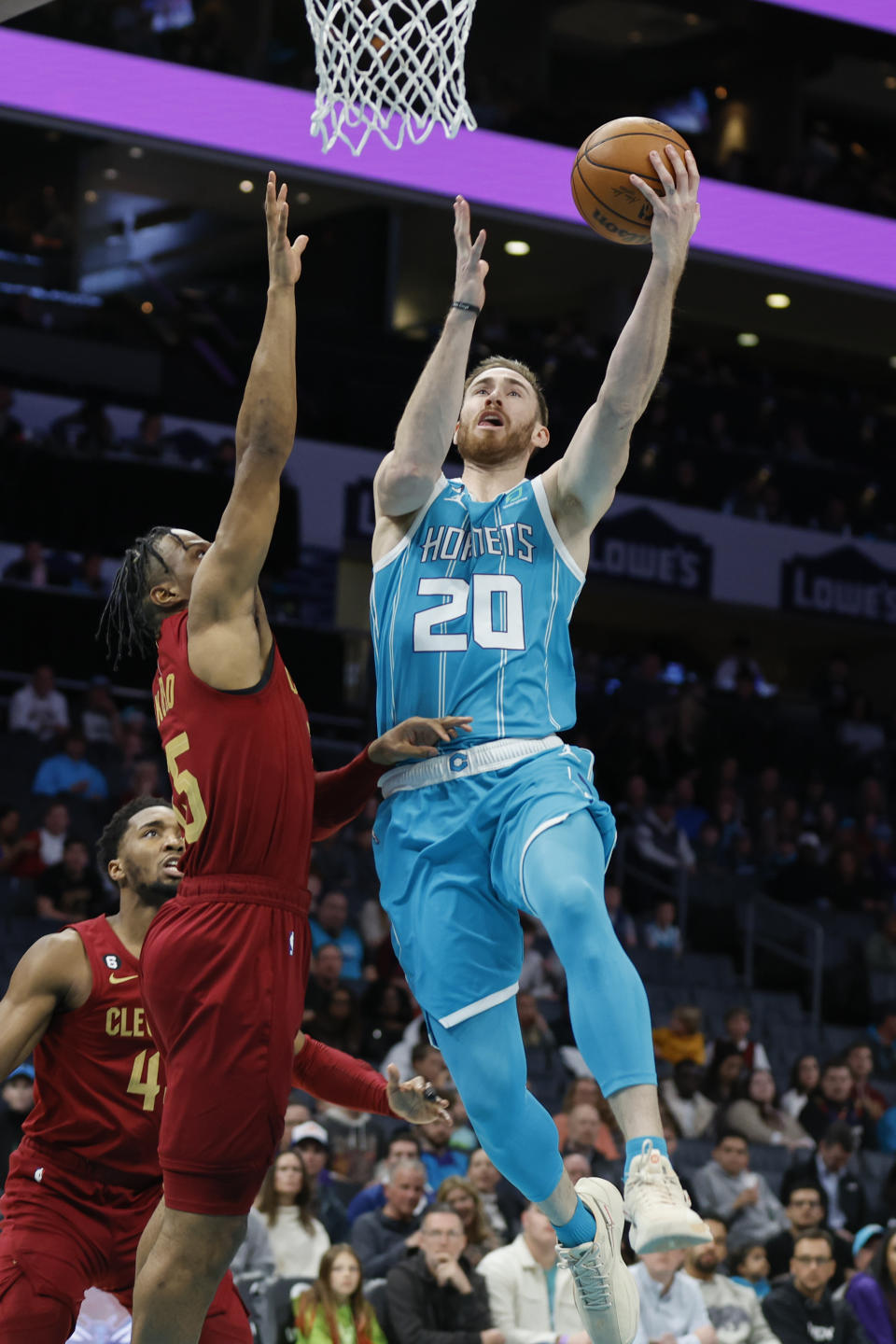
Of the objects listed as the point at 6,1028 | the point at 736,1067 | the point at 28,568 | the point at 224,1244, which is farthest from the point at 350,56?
the point at 28,568

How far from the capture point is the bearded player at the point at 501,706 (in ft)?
16.9

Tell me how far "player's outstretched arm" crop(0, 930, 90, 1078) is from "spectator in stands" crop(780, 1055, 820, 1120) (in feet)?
30.2

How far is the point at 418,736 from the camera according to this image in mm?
5398

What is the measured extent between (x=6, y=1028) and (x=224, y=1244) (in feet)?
3.58

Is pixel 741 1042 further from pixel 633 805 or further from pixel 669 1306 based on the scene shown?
pixel 633 805

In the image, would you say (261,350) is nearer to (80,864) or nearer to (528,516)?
(528,516)

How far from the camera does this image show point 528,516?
5.58m

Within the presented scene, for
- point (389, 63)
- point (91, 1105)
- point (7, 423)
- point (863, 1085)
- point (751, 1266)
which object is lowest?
point (863, 1085)

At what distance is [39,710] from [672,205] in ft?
39.2

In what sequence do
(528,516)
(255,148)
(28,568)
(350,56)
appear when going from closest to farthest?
1. (528,516)
2. (350,56)
3. (255,148)
4. (28,568)

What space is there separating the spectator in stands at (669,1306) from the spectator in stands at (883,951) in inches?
316

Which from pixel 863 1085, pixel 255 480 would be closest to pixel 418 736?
pixel 255 480

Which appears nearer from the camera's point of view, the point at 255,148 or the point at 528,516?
the point at 528,516

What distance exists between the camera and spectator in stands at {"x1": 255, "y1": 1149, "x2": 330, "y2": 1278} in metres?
9.88
